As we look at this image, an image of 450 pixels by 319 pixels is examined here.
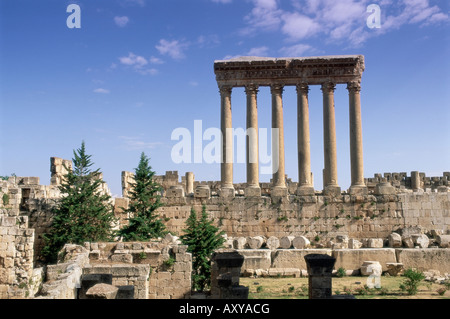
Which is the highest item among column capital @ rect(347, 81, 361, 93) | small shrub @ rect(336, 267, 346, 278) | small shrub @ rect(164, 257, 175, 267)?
column capital @ rect(347, 81, 361, 93)

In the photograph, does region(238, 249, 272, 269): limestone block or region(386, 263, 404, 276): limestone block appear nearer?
region(386, 263, 404, 276): limestone block

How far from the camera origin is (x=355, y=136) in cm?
2677

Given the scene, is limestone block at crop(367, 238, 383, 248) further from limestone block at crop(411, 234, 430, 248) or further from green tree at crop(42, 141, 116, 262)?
green tree at crop(42, 141, 116, 262)

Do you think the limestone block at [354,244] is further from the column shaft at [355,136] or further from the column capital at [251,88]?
the column capital at [251,88]

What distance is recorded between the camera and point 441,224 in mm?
25094

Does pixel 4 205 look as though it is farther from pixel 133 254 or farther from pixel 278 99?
pixel 278 99

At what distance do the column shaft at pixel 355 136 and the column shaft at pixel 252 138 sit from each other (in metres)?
5.69

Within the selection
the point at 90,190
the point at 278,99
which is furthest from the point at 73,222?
the point at 278,99

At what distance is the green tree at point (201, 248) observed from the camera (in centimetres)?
1769

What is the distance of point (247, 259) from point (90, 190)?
8927 mm

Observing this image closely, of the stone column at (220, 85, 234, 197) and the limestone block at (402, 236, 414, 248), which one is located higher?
the stone column at (220, 85, 234, 197)

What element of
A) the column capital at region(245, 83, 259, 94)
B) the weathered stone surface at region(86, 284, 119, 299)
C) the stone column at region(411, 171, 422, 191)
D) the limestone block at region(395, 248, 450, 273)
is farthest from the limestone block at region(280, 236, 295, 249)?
the stone column at region(411, 171, 422, 191)

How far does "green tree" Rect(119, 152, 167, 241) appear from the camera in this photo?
70.6 ft

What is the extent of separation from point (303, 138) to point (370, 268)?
9.57m
